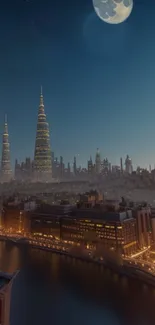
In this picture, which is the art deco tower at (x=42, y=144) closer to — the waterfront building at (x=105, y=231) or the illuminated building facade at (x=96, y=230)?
the illuminated building facade at (x=96, y=230)

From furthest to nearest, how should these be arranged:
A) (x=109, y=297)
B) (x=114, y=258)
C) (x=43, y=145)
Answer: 1. (x=43, y=145)
2. (x=114, y=258)
3. (x=109, y=297)

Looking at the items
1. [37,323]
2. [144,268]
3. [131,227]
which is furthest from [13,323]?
[131,227]

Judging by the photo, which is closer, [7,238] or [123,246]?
[123,246]

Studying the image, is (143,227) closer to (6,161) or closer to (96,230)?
(96,230)

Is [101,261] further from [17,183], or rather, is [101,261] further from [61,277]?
[17,183]

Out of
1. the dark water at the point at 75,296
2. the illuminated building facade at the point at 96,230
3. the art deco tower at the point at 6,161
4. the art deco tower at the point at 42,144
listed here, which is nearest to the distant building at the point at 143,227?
the illuminated building facade at the point at 96,230

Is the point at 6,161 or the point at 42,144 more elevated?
the point at 42,144

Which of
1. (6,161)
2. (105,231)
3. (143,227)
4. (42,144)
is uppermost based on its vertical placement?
(42,144)

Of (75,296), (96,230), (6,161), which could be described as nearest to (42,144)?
(6,161)
